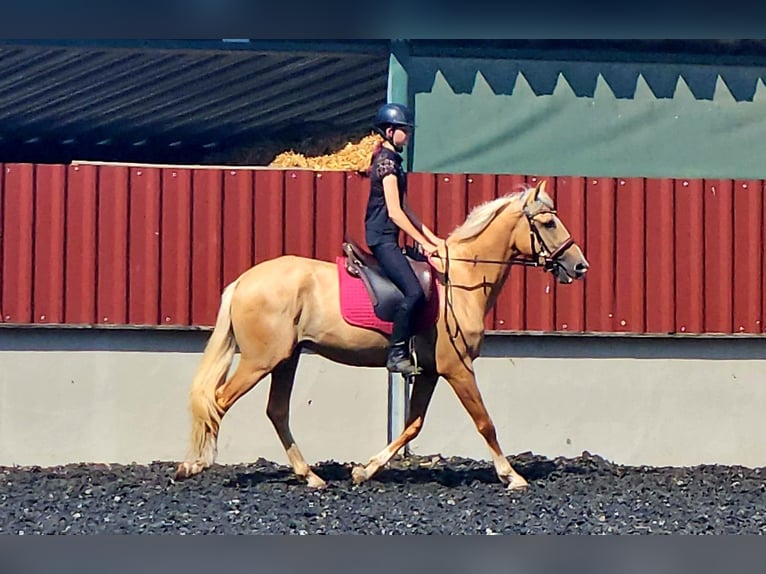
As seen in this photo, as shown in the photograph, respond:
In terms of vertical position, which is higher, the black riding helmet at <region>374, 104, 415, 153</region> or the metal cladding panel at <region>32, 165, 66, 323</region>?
the black riding helmet at <region>374, 104, 415, 153</region>

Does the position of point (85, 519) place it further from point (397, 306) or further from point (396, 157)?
point (396, 157)

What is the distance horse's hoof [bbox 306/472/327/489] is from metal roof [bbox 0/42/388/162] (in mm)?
4911

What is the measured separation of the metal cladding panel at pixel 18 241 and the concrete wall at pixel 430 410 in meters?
0.24

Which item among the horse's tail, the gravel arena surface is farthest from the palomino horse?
the gravel arena surface

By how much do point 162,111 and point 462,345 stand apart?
7.10 metres

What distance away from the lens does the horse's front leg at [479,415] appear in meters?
9.98

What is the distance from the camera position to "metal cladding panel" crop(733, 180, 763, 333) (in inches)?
484

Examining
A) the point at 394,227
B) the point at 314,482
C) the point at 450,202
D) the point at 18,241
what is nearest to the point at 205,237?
the point at 18,241

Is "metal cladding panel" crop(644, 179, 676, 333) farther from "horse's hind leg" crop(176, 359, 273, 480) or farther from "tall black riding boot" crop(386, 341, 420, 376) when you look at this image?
"horse's hind leg" crop(176, 359, 273, 480)

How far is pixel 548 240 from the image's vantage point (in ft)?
32.7

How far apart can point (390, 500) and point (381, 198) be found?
2.19 metres

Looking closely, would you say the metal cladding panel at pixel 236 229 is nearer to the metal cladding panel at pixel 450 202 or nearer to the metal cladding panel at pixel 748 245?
the metal cladding panel at pixel 450 202

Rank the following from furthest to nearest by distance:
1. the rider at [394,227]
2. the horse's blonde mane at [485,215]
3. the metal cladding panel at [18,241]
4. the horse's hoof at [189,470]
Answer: the metal cladding panel at [18,241], the horse's blonde mane at [485,215], the horse's hoof at [189,470], the rider at [394,227]

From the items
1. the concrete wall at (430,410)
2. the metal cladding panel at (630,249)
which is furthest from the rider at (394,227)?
the metal cladding panel at (630,249)
